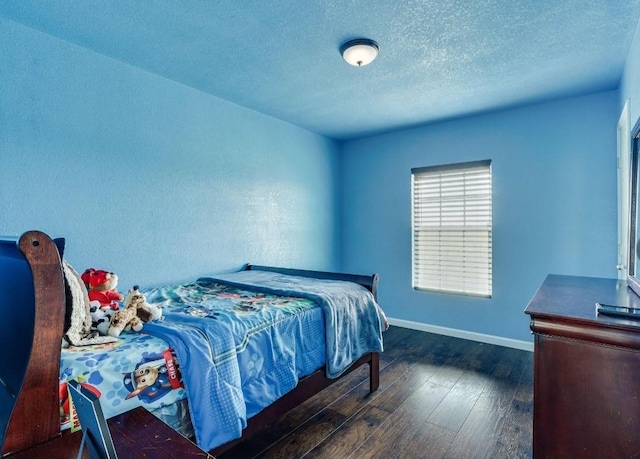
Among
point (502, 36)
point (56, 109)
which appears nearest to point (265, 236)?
point (56, 109)

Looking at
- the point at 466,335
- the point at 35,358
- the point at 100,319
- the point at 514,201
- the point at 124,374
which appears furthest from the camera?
the point at 466,335

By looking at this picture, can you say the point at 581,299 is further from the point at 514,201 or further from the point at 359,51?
the point at 514,201

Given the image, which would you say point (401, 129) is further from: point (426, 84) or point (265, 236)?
point (265, 236)

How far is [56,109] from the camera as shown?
6.92 feet

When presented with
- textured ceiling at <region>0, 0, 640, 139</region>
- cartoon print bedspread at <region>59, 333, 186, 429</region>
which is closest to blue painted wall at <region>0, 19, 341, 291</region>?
textured ceiling at <region>0, 0, 640, 139</region>

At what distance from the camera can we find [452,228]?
374cm

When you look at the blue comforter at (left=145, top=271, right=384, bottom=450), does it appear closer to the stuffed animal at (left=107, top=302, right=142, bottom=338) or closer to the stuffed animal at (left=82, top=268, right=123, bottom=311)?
the stuffed animal at (left=107, top=302, right=142, bottom=338)

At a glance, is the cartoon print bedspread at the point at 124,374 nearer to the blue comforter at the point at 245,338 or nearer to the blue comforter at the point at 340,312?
the blue comforter at the point at 245,338

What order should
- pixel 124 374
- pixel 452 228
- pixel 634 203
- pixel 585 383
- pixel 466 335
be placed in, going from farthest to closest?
1. pixel 452 228
2. pixel 466 335
3. pixel 634 203
4. pixel 124 374
5. pixel 585 383

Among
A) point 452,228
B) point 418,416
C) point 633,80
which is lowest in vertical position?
point 418,416

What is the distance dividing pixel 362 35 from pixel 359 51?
11cm

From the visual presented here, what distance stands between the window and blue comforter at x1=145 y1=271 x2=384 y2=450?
62.8 inches

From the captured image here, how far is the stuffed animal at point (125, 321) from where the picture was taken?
149cm

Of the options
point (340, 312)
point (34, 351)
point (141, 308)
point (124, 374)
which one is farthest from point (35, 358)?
point (340, 312)
